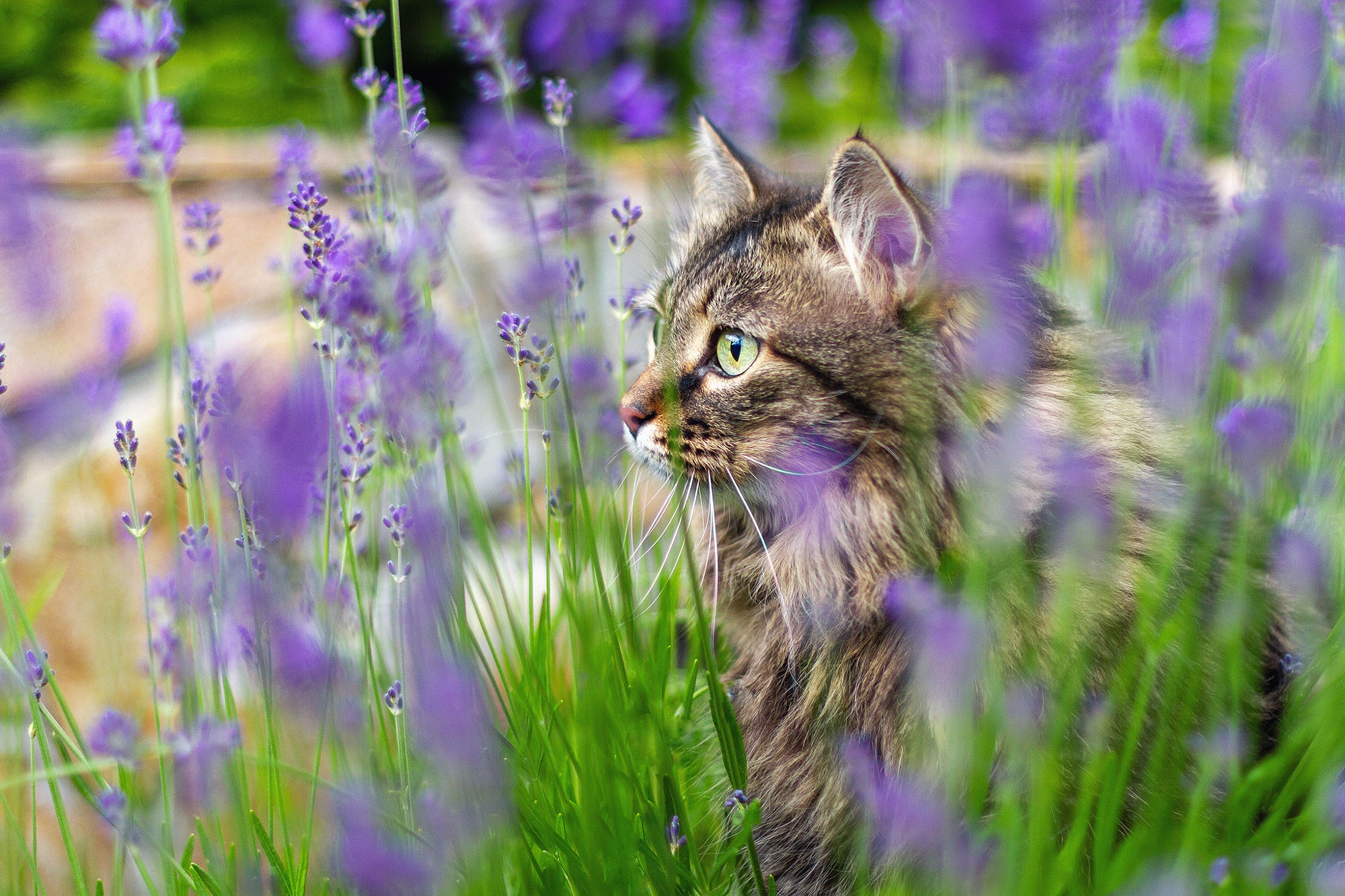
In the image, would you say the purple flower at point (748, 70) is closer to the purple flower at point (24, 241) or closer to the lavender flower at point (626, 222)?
the lavender flower at point (626, 222)

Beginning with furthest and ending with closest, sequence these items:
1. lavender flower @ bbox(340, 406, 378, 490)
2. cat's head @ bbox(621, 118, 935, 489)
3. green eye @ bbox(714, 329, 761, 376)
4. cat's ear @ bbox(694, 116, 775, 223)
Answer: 1. cat's ear @ bbox(694, 116, 775, 223)
2. green eye @ bbox(714, 329, 761, 376)
3. cat's head @ bbox(621, 118, 935, 489)
4. lavender flower @ bbox(340, 406, 378, 490)

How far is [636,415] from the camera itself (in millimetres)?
1561

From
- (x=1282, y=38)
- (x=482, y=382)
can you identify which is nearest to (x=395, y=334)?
(x=1282, y=38)

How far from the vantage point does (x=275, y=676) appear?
958 millimetres

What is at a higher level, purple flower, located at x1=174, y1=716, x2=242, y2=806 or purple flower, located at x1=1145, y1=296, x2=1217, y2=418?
purple flower, located at x1=1145, y1=296, x2=1217, y2=418

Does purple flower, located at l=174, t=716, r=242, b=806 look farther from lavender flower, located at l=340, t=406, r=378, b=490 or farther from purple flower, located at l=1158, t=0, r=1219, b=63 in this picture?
purple flower, located at l=1158, t=0, r=1219, b=63

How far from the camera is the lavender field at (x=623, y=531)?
86 cm

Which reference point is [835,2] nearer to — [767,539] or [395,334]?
[767,539]

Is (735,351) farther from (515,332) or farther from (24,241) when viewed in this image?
(24,241)

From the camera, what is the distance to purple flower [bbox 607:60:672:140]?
3.19 feet

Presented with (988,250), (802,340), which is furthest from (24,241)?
(802,340)

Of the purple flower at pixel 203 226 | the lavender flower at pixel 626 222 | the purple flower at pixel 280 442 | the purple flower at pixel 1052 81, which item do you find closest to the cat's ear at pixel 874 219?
the purple flower at pixel 1052 81

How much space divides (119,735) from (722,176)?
1340mm

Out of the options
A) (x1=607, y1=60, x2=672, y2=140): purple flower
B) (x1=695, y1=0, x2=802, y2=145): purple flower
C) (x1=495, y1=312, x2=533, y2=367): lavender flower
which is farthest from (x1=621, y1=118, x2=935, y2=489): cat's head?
(x1=695, y1=0, x2=802, y2=145): purple flower
